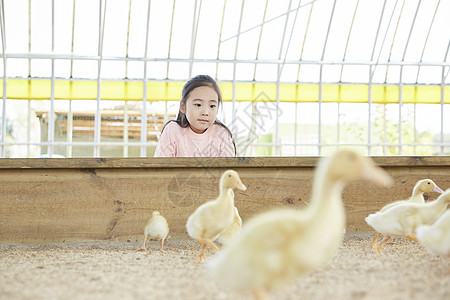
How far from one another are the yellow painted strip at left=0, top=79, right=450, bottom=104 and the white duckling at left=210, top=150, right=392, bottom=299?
13.3 metres

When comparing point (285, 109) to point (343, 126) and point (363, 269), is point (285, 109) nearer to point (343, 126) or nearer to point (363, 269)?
point (343, 126)

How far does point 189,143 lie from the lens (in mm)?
4191

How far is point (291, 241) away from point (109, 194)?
198cm

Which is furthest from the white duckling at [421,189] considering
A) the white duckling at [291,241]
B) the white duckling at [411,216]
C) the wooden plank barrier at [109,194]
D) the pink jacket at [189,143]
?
the pink jacket at [189,143]

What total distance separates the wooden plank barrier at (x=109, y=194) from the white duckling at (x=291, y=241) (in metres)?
1.73

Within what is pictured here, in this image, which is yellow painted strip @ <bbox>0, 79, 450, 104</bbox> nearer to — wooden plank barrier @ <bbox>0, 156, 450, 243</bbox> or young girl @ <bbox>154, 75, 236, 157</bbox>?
young girl @ <bbox>154, 75, 236, 157</bbox>

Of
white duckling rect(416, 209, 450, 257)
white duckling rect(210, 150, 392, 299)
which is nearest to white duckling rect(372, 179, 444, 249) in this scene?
white duckling rect(416, 209, 450, 257)

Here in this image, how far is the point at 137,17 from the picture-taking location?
47.4ft

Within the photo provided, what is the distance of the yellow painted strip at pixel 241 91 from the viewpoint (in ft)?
47.9

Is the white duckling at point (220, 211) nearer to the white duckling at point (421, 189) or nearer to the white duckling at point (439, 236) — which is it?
the white duckling at point (439, 236)

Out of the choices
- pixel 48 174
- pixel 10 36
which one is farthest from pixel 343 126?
pixel 48 174

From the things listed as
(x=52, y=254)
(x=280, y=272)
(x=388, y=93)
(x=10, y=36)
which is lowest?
(x=52, y=254)

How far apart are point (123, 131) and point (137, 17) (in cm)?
315

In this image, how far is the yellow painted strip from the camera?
14586 millimetres
